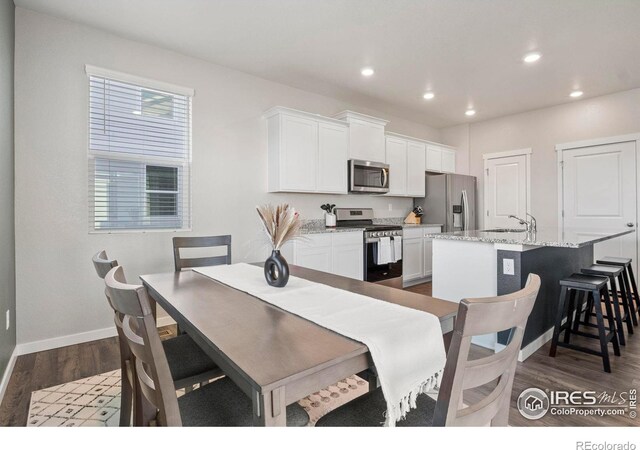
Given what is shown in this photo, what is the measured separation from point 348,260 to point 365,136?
1.78 m

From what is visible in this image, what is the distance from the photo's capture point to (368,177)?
15.5ft

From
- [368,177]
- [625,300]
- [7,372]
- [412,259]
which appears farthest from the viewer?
[412,259]

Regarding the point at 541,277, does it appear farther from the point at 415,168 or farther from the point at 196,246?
the point at 415,168

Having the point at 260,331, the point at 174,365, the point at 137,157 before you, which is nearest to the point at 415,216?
the point at 137,157

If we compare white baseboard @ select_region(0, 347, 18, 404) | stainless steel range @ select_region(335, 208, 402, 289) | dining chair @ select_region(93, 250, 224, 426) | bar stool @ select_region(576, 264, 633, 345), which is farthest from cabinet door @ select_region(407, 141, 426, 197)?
white baseboard @ select_region(0, 347, 18, 404)

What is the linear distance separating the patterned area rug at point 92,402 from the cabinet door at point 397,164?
3498mm

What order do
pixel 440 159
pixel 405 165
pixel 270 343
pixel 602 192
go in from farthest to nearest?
pixel 440 159 < pixel 405 165 < pixel 602 192 < pixel 270 343

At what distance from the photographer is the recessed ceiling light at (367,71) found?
3.73 meters

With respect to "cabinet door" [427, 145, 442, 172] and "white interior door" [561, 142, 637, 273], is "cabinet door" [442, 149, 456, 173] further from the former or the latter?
"white interior door" [561, 142, 637, 273]

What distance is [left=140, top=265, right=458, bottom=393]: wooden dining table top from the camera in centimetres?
82

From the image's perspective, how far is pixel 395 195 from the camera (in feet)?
17.4

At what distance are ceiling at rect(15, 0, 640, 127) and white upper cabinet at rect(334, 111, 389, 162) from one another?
1.09ft

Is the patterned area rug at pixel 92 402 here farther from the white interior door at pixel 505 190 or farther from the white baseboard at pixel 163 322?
the white interior door at pixel 505 190

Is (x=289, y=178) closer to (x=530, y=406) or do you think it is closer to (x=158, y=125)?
(x=158, y=125)
